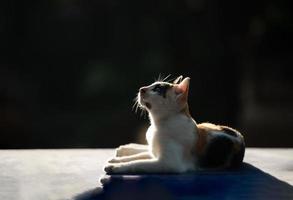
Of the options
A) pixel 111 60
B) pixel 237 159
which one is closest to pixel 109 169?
pixel 237 159

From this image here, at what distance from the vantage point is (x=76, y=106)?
19.7 feet

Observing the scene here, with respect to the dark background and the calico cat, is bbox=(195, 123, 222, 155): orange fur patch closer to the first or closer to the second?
the calico cat

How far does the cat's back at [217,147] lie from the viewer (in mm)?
3371

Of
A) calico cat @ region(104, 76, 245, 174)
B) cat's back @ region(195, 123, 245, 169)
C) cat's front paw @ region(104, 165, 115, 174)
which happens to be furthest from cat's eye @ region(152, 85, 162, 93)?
cat's front paw @ region(104, 165, 115, 174)

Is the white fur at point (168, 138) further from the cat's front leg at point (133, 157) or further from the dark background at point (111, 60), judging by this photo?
the dark background at point (111, 60)

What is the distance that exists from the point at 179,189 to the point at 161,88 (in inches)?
23.1

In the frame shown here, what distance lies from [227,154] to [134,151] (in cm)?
63

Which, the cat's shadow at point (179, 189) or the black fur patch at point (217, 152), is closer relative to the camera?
the cat's shadow at point (179, 189)

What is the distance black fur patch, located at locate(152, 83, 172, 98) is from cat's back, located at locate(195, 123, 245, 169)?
29cm

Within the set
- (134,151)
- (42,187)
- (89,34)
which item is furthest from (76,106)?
(42,187)

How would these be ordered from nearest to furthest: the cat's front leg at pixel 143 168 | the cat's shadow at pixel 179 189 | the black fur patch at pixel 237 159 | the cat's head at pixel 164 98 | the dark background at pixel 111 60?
1. the cat's shadow at pixel 179 189
2. the cat's front leg at pixel 143 168
3. the cat's head at pixel 164 98
4. the black fur patch at pixel 237 159
5. the dark background at pixel 111 60

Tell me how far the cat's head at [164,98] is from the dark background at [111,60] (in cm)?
245

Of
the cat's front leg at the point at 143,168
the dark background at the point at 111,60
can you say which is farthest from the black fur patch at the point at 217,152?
the dark background at the point at 111,60

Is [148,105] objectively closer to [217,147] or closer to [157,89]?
[157,89]
